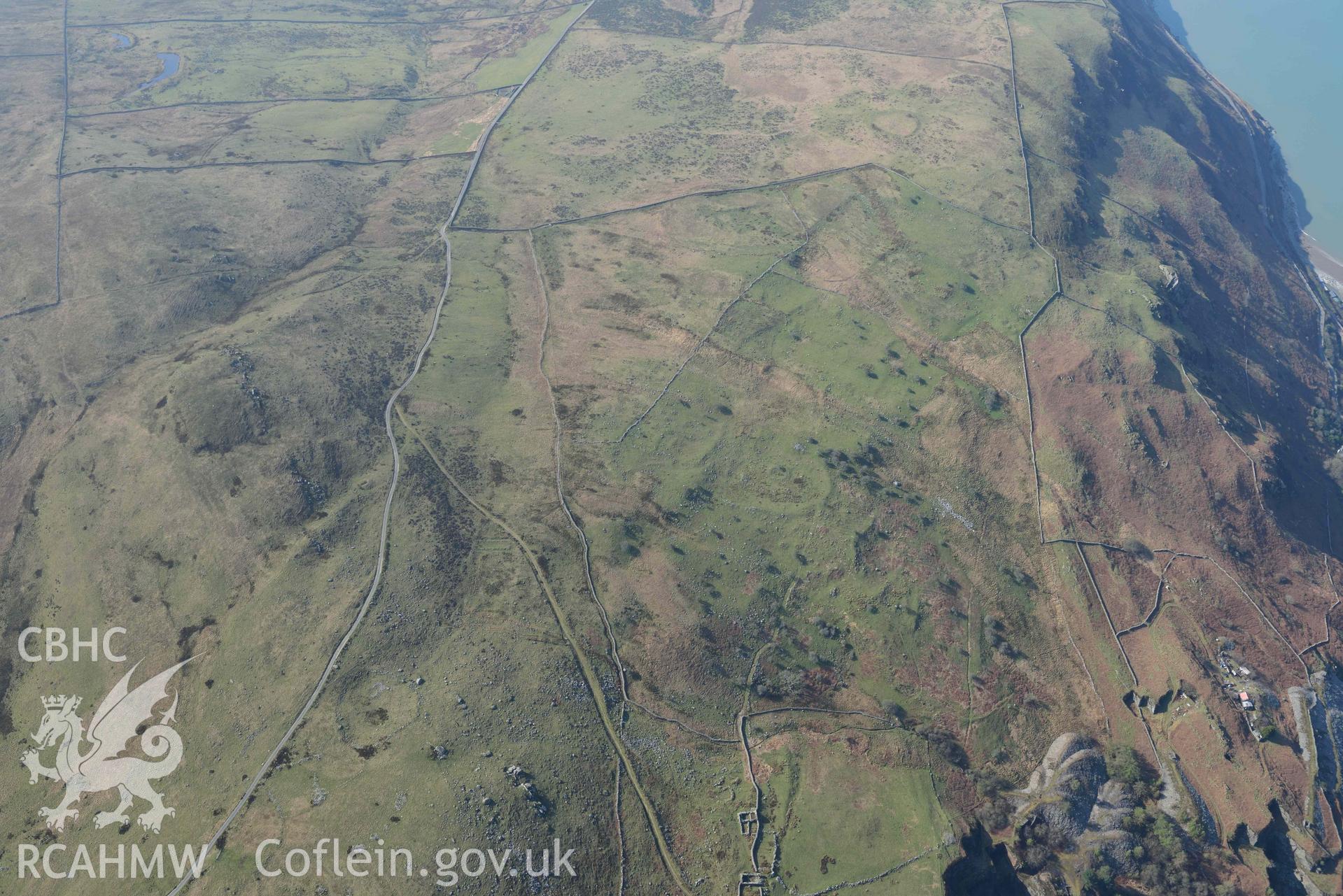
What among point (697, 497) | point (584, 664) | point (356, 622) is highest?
point (697, 497)

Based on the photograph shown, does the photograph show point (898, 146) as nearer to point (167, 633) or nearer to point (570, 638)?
point (570, 638)

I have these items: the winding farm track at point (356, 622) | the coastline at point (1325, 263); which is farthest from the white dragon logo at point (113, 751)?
the coastline at point (1325, 263)

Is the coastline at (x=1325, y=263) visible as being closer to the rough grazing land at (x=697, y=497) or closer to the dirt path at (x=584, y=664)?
the rough grazing land at (x=697, y=497)

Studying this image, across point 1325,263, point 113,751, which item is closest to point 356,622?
point 113,751

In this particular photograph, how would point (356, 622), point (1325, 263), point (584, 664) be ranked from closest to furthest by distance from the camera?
point (584, 664) → point (356, 622) → point (1325, 263)

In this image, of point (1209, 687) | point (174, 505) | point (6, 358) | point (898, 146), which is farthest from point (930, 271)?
point (6, 358)

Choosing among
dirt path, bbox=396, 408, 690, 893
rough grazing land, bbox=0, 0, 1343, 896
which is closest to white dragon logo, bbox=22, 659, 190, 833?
rough grazing land, bbox=0, 0, 1343, 896

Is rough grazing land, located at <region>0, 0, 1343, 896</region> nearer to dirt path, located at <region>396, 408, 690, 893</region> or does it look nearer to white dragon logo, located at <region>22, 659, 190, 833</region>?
dirt path, located at <region>396, 408, 690, 893</region>

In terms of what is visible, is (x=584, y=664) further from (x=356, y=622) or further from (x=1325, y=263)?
(x=1325, y=263)
